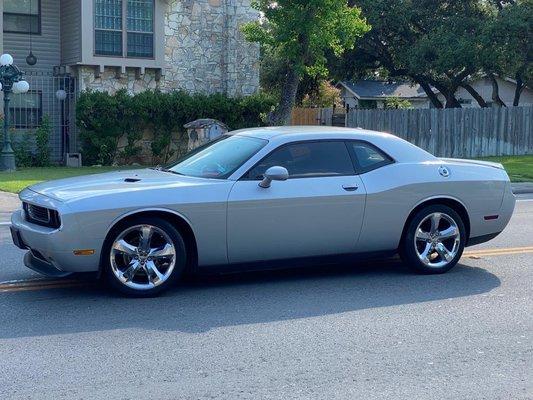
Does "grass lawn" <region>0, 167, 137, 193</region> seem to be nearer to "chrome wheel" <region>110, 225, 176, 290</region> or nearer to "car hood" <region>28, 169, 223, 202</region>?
"car hood" <region>28, 169, 223, 202</region>

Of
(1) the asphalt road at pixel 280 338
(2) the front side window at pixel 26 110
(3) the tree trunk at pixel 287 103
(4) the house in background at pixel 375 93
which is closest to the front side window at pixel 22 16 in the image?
(2) the front side window at pixel 26 110

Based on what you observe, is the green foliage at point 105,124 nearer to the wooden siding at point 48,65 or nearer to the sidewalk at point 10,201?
the wooden siding at point 48,65

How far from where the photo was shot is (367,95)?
2018 inches

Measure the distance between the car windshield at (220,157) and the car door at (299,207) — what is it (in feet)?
0.69

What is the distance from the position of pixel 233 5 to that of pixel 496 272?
2015 centimetres

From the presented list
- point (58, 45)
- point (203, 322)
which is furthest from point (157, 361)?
point (58, 45)

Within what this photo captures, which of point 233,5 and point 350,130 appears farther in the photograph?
point 233,5

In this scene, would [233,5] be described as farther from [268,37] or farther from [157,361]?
[157,361]

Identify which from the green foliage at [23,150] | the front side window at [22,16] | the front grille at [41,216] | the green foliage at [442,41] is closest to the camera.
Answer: the front grille at [41,216]

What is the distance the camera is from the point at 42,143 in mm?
24484

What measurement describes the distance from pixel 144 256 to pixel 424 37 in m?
29.8

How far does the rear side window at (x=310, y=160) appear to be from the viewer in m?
8.02

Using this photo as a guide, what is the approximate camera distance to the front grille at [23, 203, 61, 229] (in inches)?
285

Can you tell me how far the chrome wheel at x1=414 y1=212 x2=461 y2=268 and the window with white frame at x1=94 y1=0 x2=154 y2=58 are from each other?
18.0 m
